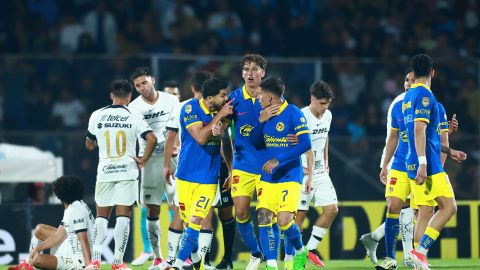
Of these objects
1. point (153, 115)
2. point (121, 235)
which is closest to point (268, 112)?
point (121, 235)

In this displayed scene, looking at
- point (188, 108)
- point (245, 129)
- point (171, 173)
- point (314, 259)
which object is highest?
point (188, 108)

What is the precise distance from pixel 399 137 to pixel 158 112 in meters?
3.07

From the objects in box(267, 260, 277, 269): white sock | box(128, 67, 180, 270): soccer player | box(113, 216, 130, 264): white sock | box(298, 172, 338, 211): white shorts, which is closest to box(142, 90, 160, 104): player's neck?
box(128, 67, 180, 270): soccer player

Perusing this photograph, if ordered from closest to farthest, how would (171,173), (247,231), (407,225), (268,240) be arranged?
(268,240), (247,231), (171,173), (407,225)

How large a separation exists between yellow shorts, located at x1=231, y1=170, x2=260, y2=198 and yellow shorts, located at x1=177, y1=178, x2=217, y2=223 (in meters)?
0.21

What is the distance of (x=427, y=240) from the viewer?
38.3 ft

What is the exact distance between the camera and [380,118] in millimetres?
19672

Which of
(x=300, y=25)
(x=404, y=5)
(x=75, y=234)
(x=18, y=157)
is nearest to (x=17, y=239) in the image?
(x=18, y=157)

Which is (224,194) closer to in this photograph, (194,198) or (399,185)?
(194,198)

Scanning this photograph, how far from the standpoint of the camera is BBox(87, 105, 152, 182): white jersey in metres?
13.0

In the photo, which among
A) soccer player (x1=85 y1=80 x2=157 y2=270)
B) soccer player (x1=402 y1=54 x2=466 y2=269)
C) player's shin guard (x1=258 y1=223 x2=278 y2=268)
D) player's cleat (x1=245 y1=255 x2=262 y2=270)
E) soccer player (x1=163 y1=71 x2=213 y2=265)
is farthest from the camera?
soccer player (x1=85 y1=80 x2=157 y2=270)

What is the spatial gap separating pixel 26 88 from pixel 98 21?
345 centimetres

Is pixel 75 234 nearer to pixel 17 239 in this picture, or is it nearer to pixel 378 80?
pixel 17 239

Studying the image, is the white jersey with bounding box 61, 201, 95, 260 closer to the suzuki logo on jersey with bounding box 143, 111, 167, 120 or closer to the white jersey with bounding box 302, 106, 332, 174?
the suzuki logo on jersey with bounding box 143, 111, 167, 120
